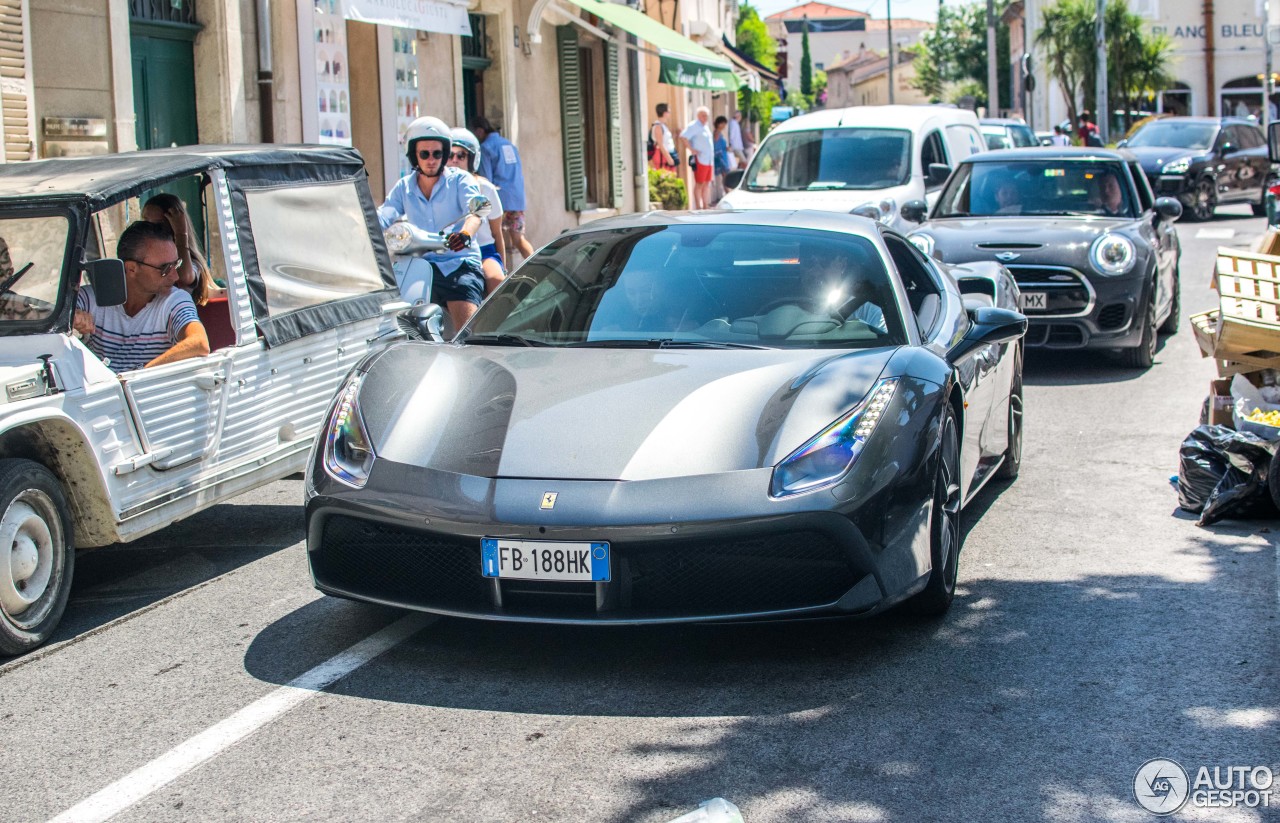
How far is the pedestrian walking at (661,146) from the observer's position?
27.5 m

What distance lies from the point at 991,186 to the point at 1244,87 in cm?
5011

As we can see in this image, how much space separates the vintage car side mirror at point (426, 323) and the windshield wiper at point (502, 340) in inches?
9.8

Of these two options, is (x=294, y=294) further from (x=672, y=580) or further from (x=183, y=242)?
(x=672, y=580)

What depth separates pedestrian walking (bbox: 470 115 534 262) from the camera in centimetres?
1527

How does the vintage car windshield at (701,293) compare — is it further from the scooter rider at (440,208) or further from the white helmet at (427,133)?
the white helmet at (427,133)

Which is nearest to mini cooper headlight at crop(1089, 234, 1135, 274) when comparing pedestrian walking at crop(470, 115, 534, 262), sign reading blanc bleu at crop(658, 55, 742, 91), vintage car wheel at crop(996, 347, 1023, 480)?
vintage car wheel at crop(996, 347, 1023, 480)

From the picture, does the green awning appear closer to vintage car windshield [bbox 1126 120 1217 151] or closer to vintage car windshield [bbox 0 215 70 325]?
vintage car windshield [bbox 1126 120 1217 151]

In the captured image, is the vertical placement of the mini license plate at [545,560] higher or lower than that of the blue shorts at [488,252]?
lower

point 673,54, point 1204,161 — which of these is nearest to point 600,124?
point 673,54

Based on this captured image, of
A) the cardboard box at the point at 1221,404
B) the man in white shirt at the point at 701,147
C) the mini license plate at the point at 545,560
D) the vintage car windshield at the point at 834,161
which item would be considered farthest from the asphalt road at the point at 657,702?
the man in white shirt at the point at 701,147

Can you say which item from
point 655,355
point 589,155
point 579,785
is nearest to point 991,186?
point 655,355

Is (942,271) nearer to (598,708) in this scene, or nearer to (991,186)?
(598,708)

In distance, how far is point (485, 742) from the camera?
413 centimetres

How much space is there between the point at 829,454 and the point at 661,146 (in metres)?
23.6
